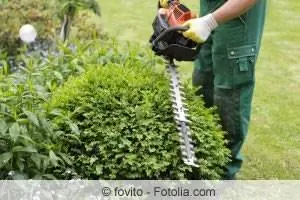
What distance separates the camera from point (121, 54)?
4.31 m

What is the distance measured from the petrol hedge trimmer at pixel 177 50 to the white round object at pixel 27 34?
261 cm

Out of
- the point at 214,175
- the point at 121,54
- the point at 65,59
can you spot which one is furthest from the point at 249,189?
the point at 65,59

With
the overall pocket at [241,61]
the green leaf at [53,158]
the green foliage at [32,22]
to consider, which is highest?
the overall pocket at [241,61]

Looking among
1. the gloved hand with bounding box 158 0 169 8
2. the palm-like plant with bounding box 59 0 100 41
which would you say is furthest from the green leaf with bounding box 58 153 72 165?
the palm-like plant with bounding box 59 0 100 41

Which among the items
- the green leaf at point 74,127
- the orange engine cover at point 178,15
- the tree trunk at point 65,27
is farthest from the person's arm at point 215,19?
the tree trunk at point 65,27

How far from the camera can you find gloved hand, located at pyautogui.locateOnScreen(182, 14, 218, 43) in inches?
129

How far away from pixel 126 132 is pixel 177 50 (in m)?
0.56

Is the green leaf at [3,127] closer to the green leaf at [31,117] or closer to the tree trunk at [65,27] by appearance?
the green leaf at [31,117]

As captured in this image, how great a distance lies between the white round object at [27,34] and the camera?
19.6 ft

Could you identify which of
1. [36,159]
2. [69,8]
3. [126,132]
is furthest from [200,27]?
[69,8]

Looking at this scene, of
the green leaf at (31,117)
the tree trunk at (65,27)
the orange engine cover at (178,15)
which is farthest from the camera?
the tree trunk at (65,27)

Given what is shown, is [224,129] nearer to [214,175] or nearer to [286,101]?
[214,175]

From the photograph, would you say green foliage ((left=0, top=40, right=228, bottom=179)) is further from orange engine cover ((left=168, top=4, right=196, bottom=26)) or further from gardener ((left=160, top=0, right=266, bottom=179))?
orange engine cover ((left=168, top=4, right=196, bottom=26))

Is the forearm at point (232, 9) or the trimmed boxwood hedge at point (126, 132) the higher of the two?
the forearm at point (232, 9)
